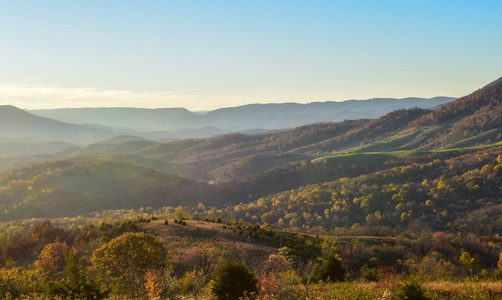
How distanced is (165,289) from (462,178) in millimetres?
156036

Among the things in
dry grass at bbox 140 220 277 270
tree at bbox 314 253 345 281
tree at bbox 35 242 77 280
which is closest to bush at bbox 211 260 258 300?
tree at bbox 314 253 345 281

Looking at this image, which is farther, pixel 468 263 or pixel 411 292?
pixel 468 263

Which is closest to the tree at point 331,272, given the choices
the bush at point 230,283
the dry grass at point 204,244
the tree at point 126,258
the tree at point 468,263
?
the bush at point 230,283

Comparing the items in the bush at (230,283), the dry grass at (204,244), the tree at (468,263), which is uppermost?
the bush at (230,283)

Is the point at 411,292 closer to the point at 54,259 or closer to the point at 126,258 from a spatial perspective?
the point at 126,258

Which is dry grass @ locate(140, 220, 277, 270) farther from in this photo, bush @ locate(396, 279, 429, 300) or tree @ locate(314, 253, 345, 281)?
bush @ locate(396, 279, 429, 300)

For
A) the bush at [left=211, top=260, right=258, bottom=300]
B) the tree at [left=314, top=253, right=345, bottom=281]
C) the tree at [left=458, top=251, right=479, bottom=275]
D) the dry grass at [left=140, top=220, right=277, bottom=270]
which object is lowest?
the tree at [left=458, top=251, right=479, bottom=275]

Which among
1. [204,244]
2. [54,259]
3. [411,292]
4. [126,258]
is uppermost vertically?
[411,292]

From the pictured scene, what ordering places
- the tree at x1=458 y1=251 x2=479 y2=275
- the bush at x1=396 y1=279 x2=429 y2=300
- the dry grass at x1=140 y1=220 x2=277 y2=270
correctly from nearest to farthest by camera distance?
the bush at x1=396 y1=279 x2=429 y2=300, the dry grass at x1=140 y1=220 x2=277 y2=270, the tree at x1=458 y1=251 x2=479 y2=275

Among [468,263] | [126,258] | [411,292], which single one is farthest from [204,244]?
[468,263]

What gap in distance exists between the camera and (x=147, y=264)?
95.9 ft

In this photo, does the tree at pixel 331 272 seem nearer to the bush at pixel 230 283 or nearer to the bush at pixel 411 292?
the bush at pixel 230 283

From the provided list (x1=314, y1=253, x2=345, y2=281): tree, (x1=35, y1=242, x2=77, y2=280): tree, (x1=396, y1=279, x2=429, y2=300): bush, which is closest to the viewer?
(x1=396, y1=279, x2=429, y2=300): bush

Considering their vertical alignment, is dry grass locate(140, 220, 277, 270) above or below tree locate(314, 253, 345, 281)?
below
